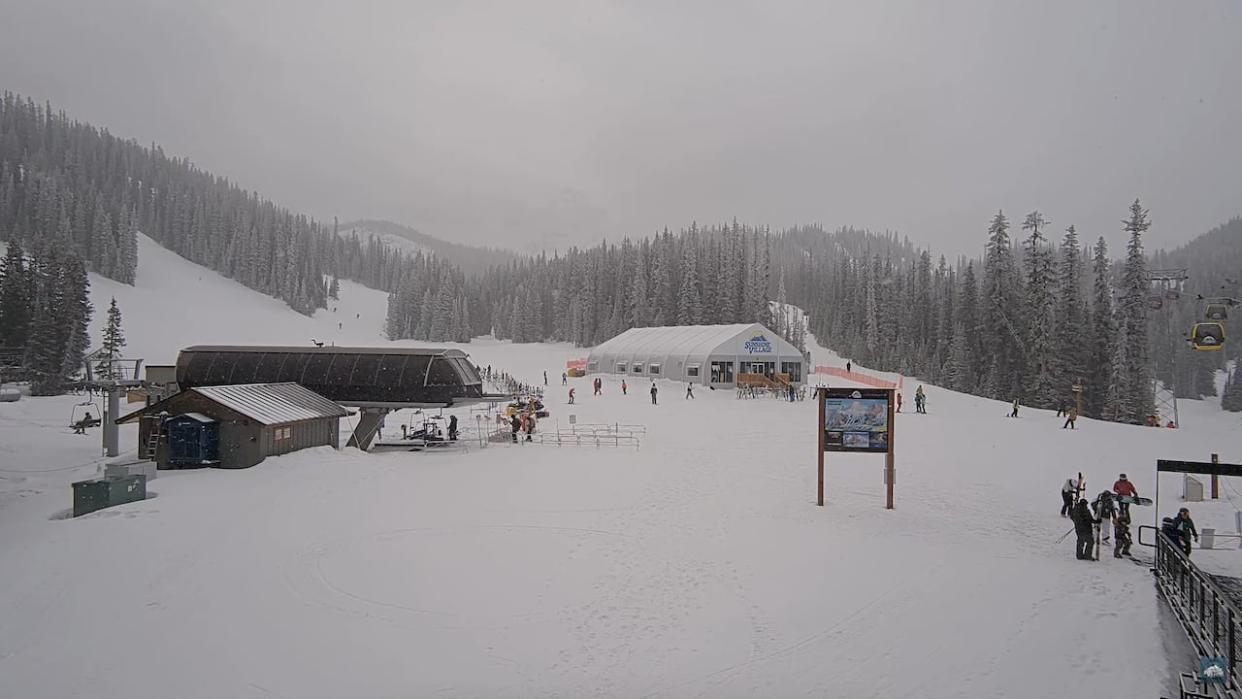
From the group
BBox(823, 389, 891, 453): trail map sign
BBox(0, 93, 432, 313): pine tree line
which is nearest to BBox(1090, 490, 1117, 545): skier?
BBox(823, 389, 891, 453): trail map sign

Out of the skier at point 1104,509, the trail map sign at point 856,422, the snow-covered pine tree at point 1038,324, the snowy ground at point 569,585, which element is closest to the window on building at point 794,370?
the snow-covered pine tree at point 1038,324

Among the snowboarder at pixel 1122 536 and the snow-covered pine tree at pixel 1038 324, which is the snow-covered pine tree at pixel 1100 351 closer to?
the snow-covered pine tree at pixel 1038 324

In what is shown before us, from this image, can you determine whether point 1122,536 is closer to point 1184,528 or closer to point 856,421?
point 1184,528

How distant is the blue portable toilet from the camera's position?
66.8 ft

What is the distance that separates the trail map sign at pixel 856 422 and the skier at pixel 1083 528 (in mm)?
4608

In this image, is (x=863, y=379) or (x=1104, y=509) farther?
(x=863, y=379)

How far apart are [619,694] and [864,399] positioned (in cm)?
1202

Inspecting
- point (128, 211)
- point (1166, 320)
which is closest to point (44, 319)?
point (128, 211)

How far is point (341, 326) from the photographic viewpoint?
116250 mm

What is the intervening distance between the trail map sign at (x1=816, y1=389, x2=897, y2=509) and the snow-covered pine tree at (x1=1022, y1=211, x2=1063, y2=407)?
45420mm

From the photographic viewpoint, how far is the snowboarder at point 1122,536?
43.0ft

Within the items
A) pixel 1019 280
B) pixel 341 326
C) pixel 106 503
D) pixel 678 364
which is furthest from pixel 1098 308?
pixel 341 326

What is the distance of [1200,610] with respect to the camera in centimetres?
871

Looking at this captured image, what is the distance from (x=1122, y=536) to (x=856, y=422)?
6.08 m
